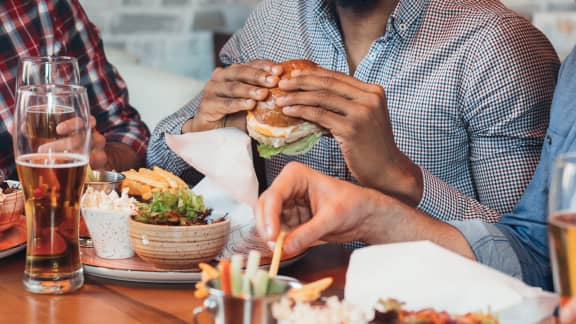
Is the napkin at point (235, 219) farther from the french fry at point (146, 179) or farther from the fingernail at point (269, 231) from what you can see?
the fingernail at point (269, 231)

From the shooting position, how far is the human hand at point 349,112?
1.58 meters

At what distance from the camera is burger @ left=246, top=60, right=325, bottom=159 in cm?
162

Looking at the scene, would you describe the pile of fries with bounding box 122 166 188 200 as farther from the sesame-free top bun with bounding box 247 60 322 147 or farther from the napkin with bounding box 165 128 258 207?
the sesame-free top bun with bounding box 247 60 322 147

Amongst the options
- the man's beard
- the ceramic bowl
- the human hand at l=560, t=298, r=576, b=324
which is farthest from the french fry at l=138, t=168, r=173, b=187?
the human hand at l=560, t=298, r=576, b=324

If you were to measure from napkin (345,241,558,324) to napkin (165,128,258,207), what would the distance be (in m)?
0.43

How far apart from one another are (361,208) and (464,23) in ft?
2.37

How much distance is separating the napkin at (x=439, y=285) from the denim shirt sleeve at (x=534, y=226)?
323mm

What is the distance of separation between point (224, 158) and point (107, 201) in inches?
11.8

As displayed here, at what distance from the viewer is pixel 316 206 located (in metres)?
1.37

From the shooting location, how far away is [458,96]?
1.90 metres

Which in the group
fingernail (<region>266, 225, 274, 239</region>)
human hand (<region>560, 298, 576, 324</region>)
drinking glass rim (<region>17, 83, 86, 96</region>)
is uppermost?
drinking glass rim (<region>17, 83, 86, 96</region>)

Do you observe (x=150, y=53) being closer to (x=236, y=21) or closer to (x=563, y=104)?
(x=236, y=21)

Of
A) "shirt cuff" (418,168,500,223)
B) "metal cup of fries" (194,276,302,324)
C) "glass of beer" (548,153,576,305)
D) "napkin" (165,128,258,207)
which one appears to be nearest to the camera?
"glass of beer" (548,153,576,305)

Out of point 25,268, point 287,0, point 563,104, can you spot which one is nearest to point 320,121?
point 563,104
